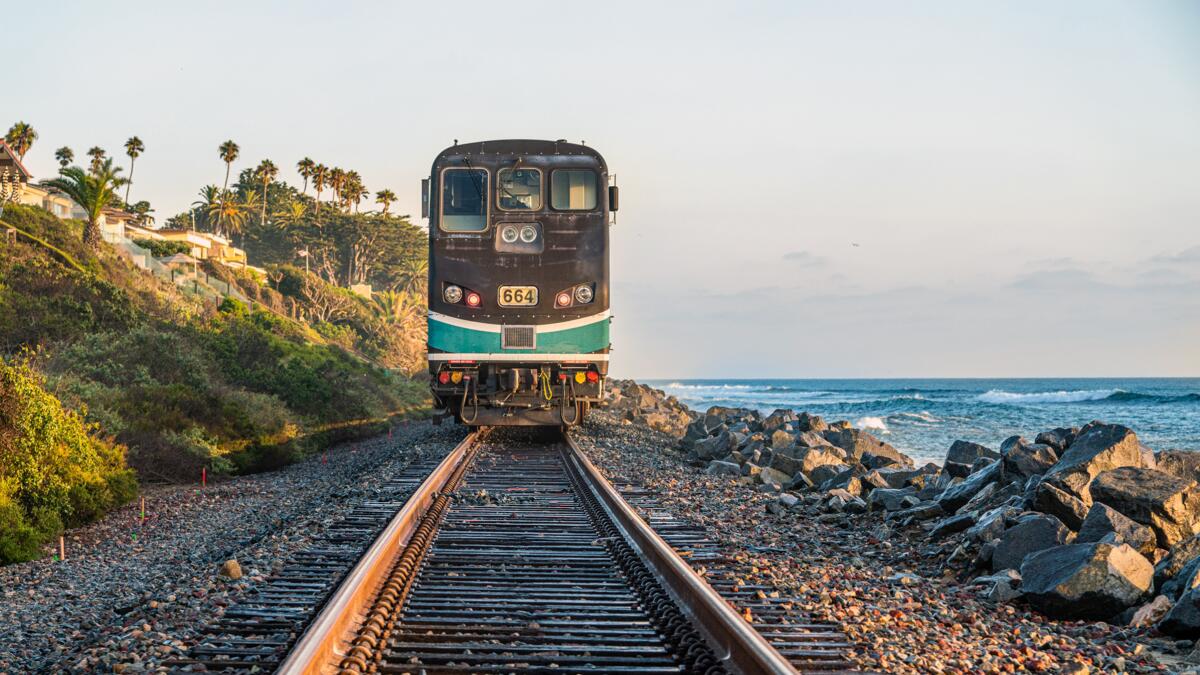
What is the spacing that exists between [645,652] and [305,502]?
753cm

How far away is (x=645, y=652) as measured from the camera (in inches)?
178

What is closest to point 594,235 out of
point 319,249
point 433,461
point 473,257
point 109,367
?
point 473,257

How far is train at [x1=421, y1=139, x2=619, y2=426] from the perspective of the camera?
13266 millimetres

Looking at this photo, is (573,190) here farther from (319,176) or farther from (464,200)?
(319,176)

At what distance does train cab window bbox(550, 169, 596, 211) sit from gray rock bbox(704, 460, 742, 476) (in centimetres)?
407

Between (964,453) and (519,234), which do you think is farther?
(519,234)

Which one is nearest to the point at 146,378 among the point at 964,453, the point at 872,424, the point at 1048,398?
the point at 964,453

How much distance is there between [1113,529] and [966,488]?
2640 mm

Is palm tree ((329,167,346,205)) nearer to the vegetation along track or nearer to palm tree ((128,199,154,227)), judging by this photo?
palm tree ((128,199,154,227))

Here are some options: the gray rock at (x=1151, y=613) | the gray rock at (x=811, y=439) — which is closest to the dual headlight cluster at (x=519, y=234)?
the gray rock at (x=811, y=439)

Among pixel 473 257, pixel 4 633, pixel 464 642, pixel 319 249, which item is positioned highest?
pixel 319 249

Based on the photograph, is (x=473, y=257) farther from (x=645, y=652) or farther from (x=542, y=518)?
(x=645, y=652)

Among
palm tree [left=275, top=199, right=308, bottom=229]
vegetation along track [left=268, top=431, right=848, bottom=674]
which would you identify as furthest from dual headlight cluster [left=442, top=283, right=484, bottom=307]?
palm tree [left=275, top=199, right=308, bottom=229]

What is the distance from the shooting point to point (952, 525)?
8234 mm
